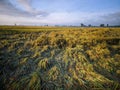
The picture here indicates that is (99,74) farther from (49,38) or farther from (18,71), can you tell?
(49,38)

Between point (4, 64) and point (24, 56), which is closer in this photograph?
point (4, 64)

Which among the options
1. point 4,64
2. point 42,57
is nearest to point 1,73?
point 4,64

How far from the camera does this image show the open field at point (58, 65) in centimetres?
447

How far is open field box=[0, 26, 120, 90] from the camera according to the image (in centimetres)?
447

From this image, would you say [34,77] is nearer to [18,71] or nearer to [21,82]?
[21,82]

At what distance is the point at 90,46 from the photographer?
732 centimetres

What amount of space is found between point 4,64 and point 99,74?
4.27 meters

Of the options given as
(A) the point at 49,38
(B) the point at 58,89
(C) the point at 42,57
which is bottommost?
(B) the point at 58,89

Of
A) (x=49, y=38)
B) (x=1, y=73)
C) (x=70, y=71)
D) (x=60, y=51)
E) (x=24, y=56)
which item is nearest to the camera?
(x=1, y=73)

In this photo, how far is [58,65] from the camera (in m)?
5.44

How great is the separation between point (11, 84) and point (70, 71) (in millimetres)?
2470

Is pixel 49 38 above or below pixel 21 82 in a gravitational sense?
above

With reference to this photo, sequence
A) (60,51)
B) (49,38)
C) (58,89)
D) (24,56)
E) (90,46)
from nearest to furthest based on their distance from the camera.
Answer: (58,89) → (24,56) → (60,51) → (90,46) → (49,38)

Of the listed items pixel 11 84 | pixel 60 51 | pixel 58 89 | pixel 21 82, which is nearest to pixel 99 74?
pixel 58 89
